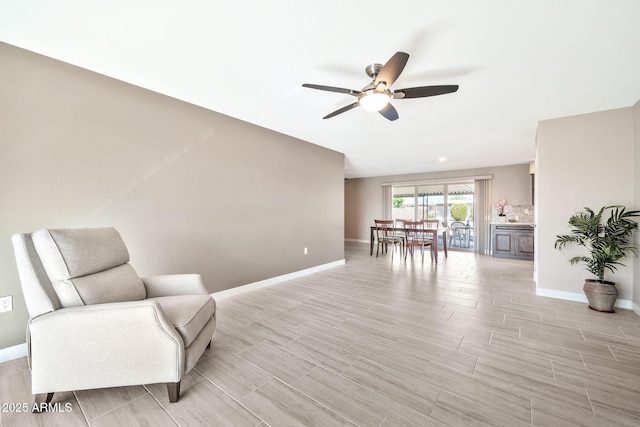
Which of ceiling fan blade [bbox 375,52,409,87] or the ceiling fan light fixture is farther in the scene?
the ceiling fan light fixture

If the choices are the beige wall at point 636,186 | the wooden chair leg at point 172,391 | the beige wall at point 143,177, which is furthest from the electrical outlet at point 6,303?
the beige wall at point 636,186

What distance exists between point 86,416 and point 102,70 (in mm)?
2645

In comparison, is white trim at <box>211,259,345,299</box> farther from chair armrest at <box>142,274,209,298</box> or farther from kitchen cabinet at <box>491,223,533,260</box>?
kitchen cabinet at <box>491,223,533,260</box>

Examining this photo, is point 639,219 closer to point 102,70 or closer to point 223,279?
point 223,279

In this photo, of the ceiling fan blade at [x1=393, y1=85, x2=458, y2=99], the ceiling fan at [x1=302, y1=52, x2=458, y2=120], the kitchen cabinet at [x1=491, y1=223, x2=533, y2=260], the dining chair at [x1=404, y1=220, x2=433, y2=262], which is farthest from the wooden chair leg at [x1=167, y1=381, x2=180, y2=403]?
the kitchen cabinet at [x1=491, y1=223, x2=533, y2=260]

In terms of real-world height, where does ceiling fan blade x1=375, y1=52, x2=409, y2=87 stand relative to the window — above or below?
above

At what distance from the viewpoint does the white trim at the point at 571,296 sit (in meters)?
2.92

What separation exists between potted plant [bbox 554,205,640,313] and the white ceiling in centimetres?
128

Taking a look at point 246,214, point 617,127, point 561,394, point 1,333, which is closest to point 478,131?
point 617,127

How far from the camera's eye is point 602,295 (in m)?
2.79

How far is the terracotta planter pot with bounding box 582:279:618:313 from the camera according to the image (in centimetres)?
277

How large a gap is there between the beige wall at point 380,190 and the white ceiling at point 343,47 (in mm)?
3798

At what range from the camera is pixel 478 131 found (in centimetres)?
389

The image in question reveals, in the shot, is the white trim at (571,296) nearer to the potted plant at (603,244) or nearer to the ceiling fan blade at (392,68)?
the potted plant at (603,244)
